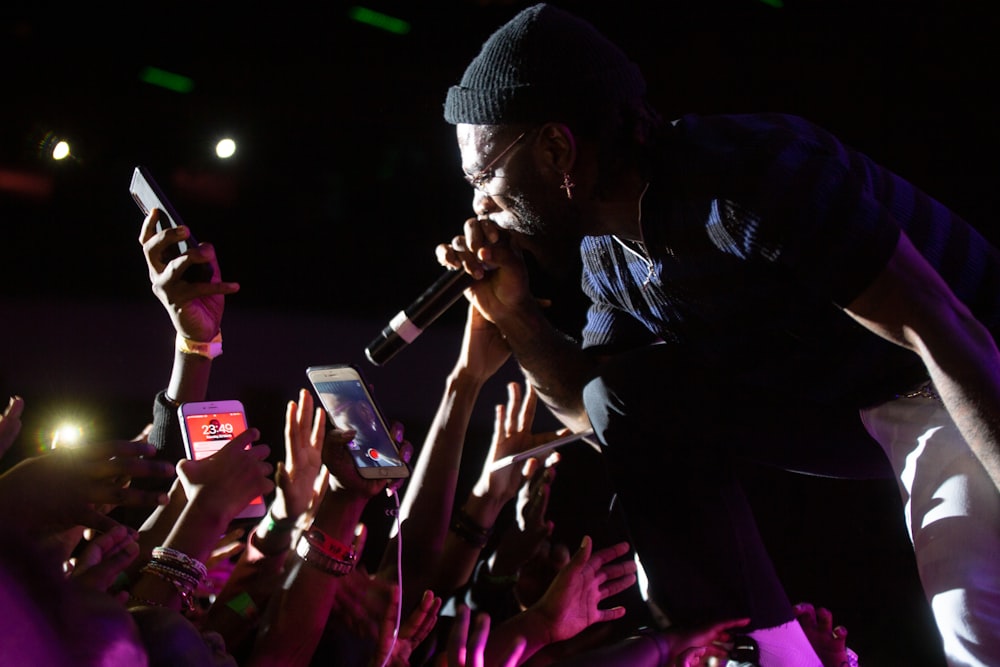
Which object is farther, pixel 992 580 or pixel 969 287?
pixel 969 287

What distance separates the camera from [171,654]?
77cm

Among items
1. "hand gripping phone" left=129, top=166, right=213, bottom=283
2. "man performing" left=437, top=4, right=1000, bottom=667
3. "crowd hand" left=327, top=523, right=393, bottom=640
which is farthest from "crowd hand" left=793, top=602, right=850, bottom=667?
"hand gripping phone" left=129, top=166, right=213, bottom=283

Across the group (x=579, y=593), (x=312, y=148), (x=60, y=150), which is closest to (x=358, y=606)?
(x=579, y=593)

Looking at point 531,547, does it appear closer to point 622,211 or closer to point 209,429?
point 209,429

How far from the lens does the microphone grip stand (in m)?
1.78

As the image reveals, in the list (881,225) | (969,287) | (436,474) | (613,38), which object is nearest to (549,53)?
(881,225)

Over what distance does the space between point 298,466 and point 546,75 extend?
1.05m

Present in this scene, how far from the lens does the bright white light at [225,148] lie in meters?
2.91

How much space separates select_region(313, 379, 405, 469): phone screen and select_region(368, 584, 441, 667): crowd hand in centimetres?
27

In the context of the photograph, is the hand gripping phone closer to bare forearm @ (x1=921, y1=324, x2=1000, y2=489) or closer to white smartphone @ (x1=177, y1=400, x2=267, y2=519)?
white smartphone @ (x1=177, y1=400, x2=267, y2=519)

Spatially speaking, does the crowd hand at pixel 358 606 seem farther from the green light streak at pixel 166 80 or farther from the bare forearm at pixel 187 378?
the green light streak at pixel 166 80

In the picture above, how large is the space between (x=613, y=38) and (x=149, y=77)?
61.9 inches

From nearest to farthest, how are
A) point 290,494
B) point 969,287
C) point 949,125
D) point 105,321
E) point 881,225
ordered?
point 881,225 < point 969,287 < point 290,494 < point 949,125 < point 105,321

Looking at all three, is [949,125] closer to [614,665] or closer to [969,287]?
[969,287]
